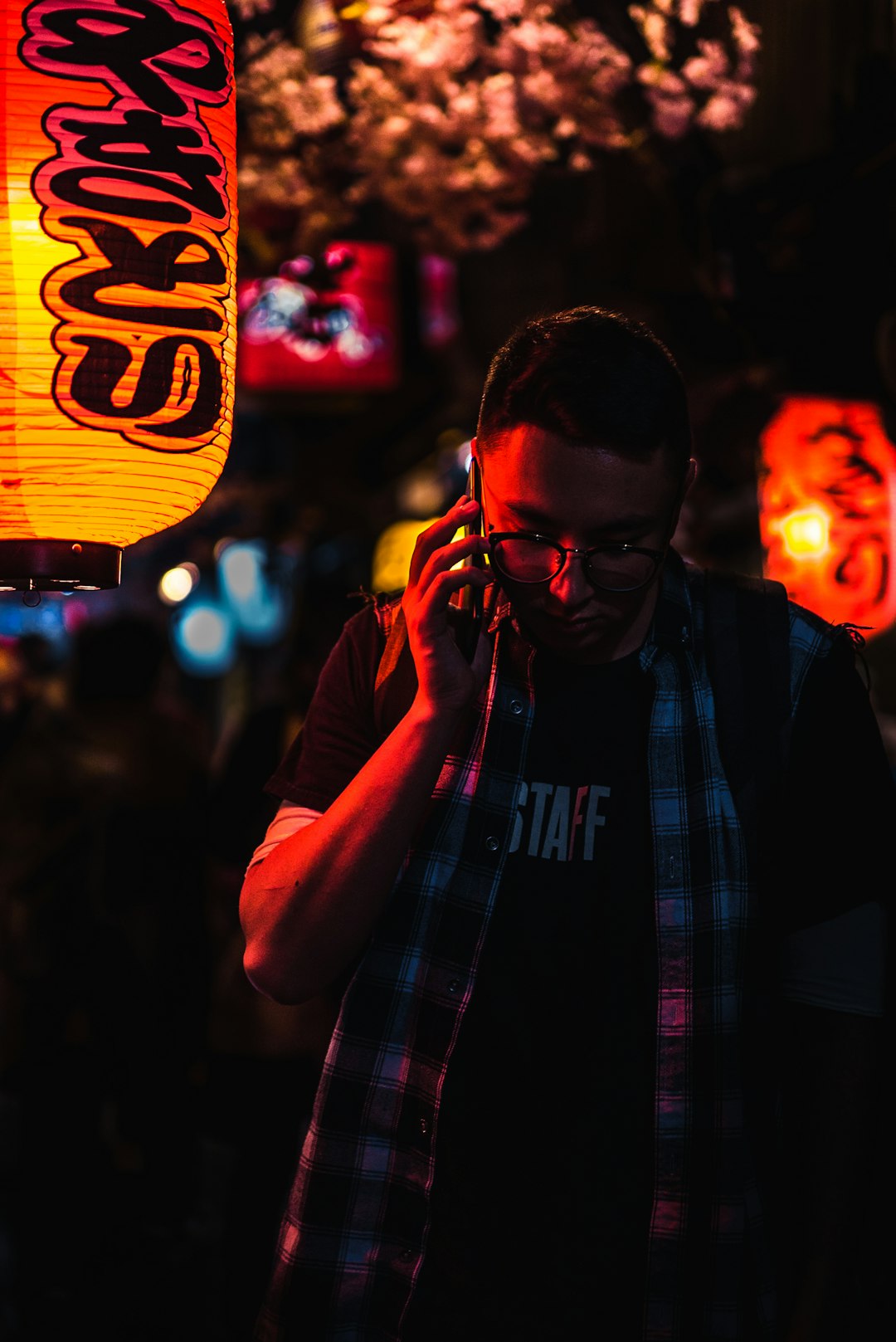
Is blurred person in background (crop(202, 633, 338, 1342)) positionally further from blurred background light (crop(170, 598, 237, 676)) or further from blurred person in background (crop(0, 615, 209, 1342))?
blurred background light (crop(170, 598, 237, 676))

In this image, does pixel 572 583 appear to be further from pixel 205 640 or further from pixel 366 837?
pixel 205 640

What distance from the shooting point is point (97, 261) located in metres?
3.18

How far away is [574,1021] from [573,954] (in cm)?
13

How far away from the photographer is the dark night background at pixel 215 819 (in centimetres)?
568

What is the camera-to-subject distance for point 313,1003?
5.43 metres

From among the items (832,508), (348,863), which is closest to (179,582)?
(832,508)

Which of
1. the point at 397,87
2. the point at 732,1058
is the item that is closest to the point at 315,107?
the point at 397,87

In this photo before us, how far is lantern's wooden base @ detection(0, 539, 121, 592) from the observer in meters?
3.20

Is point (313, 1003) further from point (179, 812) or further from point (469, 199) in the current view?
point (469, 199)

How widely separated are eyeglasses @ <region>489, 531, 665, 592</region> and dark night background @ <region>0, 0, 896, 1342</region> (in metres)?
3.40

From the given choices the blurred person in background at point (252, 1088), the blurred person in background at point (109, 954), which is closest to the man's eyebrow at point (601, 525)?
the blurred person in background at point (252, 1088)

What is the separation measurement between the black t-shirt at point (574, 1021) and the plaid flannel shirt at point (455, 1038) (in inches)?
1.4

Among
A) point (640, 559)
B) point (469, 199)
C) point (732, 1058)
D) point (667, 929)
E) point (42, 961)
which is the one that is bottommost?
point (42, 961)

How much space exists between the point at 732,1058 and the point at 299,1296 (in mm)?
1001
